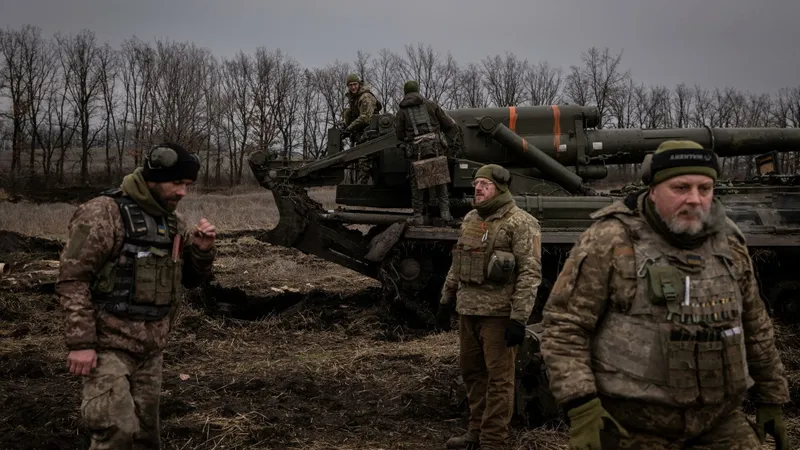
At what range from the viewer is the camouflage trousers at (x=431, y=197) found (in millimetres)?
8883

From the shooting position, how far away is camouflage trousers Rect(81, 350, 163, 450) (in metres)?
3.45

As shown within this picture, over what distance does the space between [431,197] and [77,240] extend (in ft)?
19.1

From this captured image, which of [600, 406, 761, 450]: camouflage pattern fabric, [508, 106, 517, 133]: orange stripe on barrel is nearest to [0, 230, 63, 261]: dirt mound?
[508, 106, 517, 133]: orange stripe on barrel

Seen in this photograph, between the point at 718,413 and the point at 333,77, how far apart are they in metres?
51.4

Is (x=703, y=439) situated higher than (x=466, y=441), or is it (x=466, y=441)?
(x=703, y=439)

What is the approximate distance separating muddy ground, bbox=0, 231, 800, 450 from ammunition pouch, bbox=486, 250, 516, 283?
4.06ft

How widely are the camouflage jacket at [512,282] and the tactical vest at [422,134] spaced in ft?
12.9

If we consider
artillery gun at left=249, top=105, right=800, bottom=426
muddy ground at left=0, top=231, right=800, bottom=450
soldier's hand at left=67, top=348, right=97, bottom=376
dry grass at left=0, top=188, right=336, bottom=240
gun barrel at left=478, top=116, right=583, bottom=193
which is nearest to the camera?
soldier's hand at left=67, top=348, right=97, bottom=376

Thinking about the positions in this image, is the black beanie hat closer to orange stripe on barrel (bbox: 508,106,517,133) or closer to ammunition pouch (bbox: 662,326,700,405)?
ammunition pouch (bbox: 662,326,700,405)

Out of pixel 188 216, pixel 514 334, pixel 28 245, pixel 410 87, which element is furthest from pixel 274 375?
pixel 188 216

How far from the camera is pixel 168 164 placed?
373 cm

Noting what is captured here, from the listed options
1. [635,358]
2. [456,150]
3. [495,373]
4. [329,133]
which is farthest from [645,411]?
[329,133]

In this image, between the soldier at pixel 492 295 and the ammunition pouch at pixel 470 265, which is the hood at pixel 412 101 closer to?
the soldier at pixel 492 295

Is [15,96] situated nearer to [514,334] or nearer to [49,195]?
[49,195]
